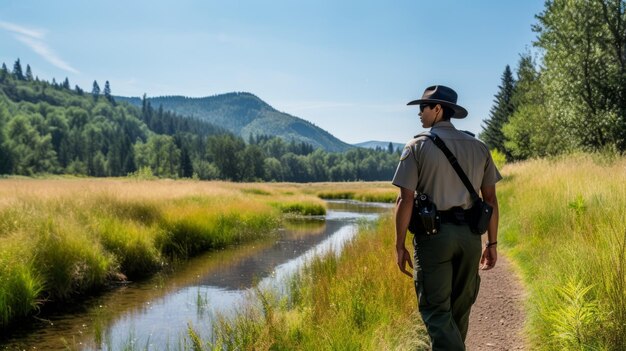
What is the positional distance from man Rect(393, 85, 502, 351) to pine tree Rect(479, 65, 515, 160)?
194 feet

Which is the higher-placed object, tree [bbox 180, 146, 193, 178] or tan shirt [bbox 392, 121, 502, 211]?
tree [bbox 180, 146, 193, 178]

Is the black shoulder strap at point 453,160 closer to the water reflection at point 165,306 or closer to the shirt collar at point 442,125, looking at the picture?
the shirt collar at point 442,125

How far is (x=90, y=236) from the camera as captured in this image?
1144 centimetres

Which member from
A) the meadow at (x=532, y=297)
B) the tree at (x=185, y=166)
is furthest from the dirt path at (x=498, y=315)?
the tree at (x=185, y=166)

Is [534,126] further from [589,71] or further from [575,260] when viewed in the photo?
[575,260]

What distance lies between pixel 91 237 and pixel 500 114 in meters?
58.7

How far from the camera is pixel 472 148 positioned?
397 cm

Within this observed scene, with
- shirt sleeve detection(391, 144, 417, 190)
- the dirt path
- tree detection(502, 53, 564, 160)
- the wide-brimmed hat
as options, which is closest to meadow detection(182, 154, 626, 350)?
the dirt path

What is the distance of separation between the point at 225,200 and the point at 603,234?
64.4 ft

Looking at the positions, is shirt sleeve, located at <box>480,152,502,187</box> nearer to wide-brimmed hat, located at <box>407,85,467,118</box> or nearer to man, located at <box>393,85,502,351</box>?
man, located at <box>393,85,502,351</box>

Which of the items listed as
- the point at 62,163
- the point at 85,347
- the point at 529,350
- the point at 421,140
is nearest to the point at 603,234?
the point at 529,350

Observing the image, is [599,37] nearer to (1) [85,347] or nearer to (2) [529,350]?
(2) [529,350]

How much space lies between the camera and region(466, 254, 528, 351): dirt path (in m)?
5.70

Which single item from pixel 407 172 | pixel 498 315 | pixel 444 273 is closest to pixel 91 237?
pixel 498 315
